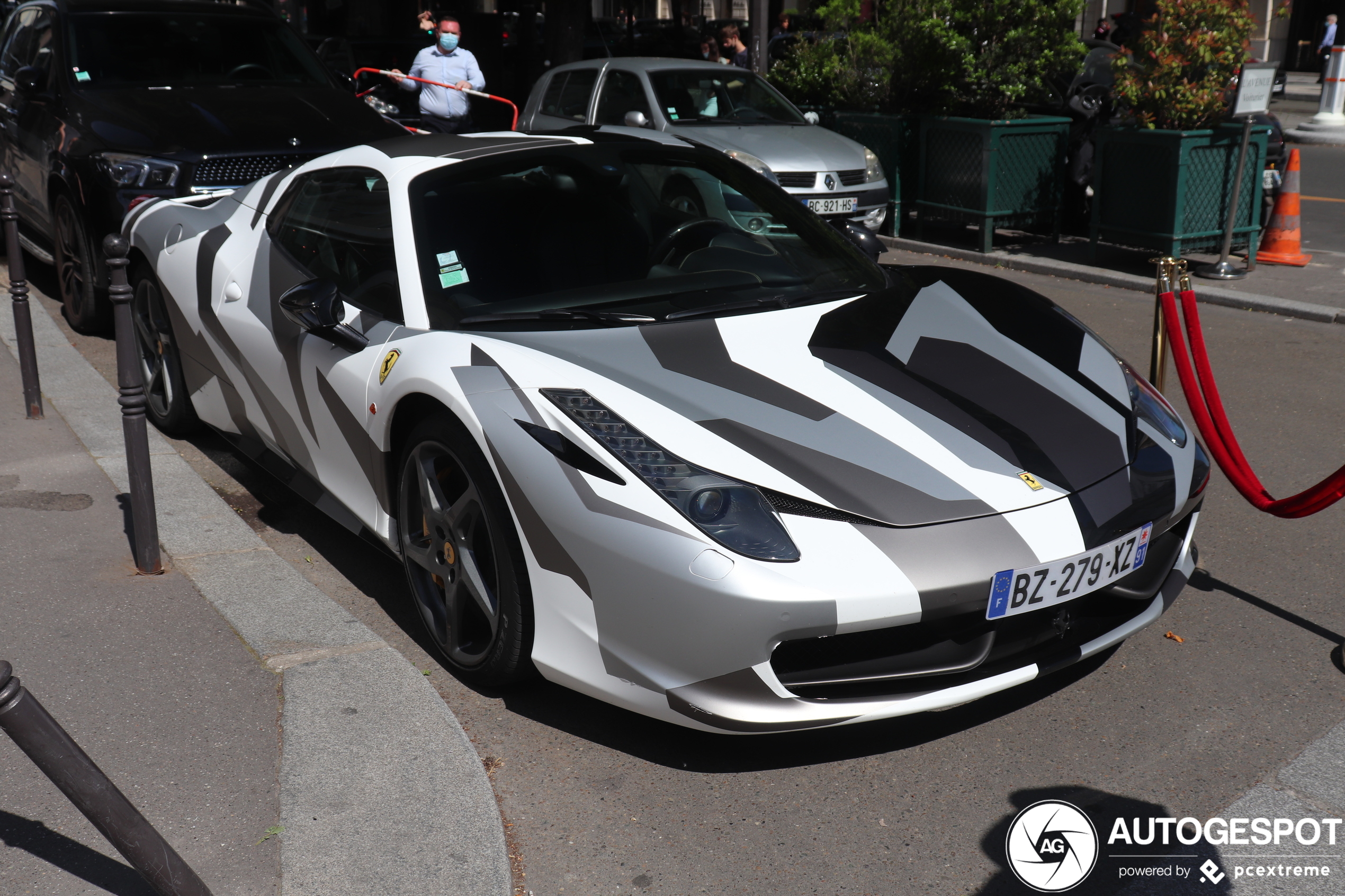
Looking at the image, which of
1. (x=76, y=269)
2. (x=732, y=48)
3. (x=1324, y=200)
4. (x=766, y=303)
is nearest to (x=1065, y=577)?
(x=766, y=303)

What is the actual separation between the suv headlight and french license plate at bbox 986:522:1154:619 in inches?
220

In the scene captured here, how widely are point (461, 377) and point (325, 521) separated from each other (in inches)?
69.4

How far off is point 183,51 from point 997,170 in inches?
247

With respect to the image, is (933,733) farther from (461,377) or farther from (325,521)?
(325,521)

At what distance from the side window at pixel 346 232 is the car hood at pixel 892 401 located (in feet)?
1.92

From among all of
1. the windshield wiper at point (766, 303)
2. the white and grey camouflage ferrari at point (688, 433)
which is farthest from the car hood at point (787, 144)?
the windshield wiper at point (766, 303)

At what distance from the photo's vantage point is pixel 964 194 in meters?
10.4

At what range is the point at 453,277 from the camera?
12.1 feet

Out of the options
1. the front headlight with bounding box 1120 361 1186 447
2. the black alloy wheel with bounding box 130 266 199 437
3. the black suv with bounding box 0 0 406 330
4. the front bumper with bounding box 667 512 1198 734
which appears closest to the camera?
the front bumper with bounding box 667 512 1198 734

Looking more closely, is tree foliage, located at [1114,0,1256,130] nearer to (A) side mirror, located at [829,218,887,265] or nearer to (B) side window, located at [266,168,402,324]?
(A) side mirror, located at [829,218,887,265]

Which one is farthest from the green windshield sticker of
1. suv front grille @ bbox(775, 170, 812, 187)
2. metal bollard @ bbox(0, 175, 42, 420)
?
suv front grille @ bbox(775, 170, 812, 187)

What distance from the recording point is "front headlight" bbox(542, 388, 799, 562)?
2.72 metres

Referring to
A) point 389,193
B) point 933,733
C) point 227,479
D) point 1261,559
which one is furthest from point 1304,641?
point 227,479

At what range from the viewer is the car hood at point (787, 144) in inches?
395
